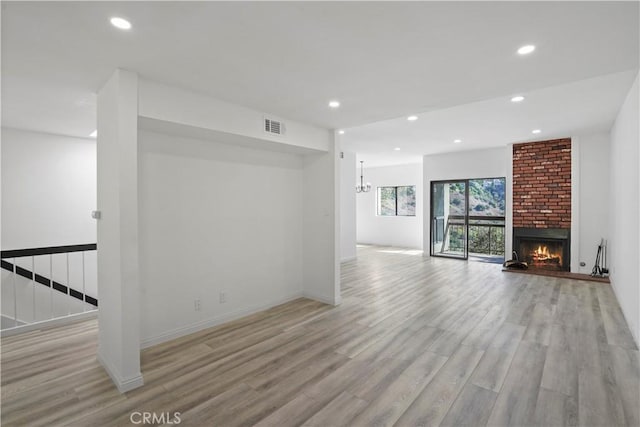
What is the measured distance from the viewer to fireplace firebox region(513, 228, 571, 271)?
6582 millimetres

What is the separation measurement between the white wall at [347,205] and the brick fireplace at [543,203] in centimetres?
392

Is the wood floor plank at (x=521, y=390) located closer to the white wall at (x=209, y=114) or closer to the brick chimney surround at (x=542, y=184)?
the white wall at (x=209, y=114)

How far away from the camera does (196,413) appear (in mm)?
2191

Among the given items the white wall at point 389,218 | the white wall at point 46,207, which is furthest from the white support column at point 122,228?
the white wall at point 389,218

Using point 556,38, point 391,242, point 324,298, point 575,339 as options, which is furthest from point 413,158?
point 556,38

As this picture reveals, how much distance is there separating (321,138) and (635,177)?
144 inches

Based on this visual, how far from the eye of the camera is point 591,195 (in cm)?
629

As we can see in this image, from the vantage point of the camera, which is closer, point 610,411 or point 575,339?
point 610,411

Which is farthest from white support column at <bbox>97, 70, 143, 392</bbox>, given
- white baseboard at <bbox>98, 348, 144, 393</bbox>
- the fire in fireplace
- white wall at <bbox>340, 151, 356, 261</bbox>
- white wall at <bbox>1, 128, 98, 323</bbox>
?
the fire in fireplace

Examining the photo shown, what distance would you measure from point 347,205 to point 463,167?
326cm

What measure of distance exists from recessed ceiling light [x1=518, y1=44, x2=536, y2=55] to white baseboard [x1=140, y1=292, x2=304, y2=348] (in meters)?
4.05

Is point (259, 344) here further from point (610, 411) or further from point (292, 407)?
point (610, 411)

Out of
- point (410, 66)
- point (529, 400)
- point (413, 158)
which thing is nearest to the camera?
point (529, 400)

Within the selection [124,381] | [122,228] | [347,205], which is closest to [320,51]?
[122,228]
